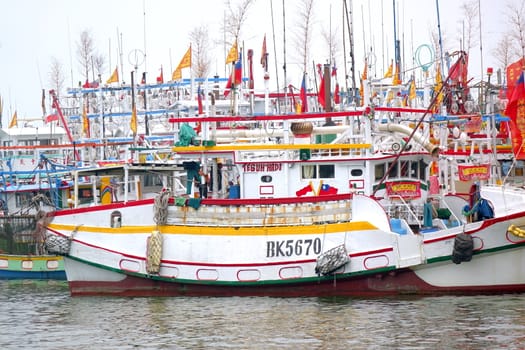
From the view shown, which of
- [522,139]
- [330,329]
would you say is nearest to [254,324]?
[330,329]

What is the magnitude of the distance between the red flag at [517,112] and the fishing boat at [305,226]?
985 millimetres

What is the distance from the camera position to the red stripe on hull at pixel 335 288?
21344mm

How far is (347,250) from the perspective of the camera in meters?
21.5

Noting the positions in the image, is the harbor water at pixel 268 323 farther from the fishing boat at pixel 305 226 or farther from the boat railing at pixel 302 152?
the boat railing at pixel 302 152

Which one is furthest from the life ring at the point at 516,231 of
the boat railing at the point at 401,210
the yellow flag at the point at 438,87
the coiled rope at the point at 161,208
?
the yellow flag at the point at 438,87

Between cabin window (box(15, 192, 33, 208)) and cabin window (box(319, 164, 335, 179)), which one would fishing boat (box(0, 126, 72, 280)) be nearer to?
cabin window (box(15, 192, 33, 208))

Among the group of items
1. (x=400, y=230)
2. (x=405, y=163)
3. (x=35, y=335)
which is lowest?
(x=35, y=335)

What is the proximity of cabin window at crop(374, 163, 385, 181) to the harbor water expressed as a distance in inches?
139

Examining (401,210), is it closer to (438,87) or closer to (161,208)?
(161,208)

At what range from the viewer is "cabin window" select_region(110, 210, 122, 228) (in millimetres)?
23484

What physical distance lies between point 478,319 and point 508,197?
3850mm

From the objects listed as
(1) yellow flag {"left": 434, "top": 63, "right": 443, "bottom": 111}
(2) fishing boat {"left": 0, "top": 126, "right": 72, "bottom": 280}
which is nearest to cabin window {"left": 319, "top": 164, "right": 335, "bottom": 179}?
(1) yellow flag {"left": 434, "top": 63, "right": 443, "bottom": 111}

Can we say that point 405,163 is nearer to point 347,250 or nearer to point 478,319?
point 347,250

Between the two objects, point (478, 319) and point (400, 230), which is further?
point (400, 230)
